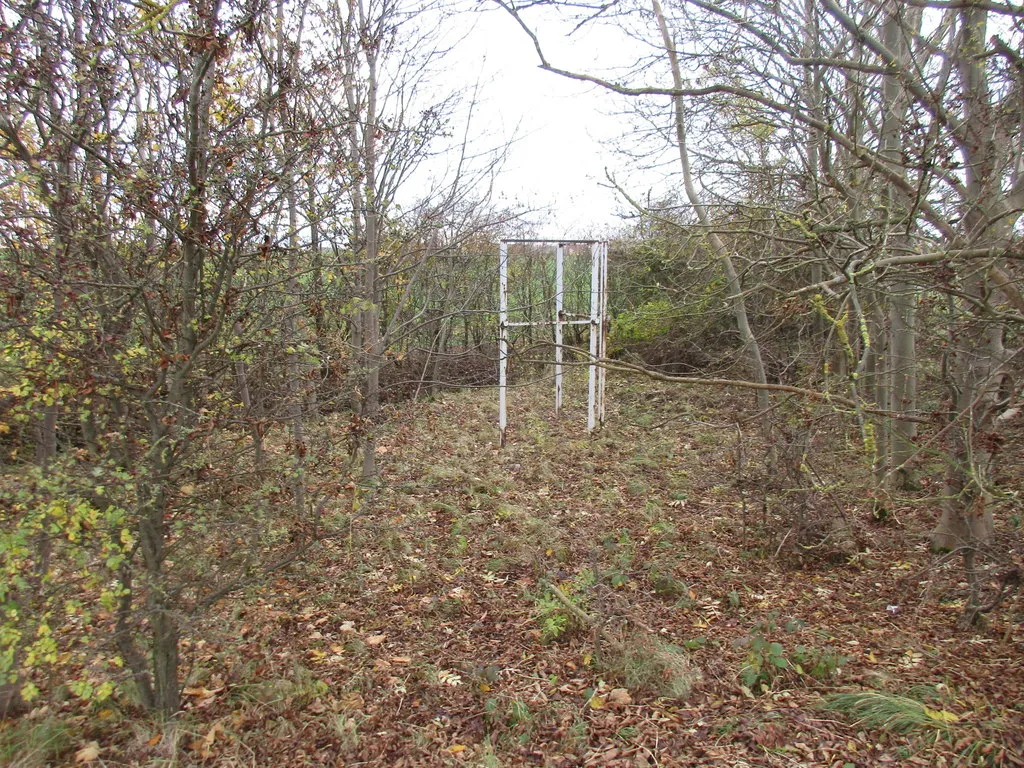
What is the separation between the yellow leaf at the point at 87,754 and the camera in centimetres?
284

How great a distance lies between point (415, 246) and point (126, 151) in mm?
3391

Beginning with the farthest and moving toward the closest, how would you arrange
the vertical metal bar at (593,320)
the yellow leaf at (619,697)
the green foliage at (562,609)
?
the vertical metal bar at (593,320) → the green foliage at (562,609) → the yellow leaf at (619,697)

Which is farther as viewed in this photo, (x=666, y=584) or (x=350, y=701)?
(x=666, y=584)

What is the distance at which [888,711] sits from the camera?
291 cm

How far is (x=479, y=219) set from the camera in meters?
6.89

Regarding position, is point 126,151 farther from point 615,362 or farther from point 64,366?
point 615,362

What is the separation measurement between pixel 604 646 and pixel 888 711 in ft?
4.64

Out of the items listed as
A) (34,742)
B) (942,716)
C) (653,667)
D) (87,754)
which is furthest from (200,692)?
(942,716)

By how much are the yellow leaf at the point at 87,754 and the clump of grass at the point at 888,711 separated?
11.0 ft

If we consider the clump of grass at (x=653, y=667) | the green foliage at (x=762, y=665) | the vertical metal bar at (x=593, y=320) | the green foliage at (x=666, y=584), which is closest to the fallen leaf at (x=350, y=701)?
the clump of grass at (x=653, y=667)

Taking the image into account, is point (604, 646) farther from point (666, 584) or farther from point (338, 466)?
point (338, 466)

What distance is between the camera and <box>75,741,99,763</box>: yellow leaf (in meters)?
2.84

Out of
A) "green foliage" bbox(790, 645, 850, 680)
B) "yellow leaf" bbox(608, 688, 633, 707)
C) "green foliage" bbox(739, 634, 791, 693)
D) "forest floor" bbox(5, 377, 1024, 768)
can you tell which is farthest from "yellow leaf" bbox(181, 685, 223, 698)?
"green foliage" bbox(790, 645, 850, 680)

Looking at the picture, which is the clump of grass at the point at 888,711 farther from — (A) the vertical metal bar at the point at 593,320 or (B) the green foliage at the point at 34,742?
(A) the vertical metal bar at the point at 593,320
